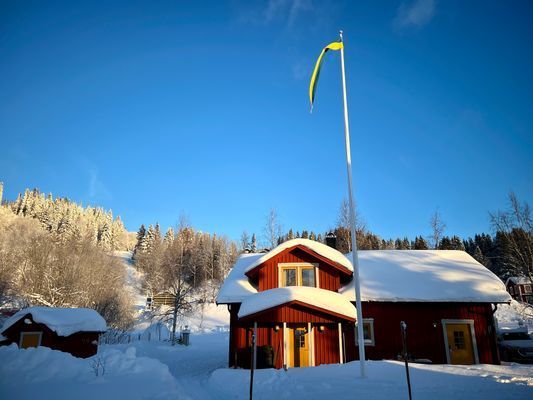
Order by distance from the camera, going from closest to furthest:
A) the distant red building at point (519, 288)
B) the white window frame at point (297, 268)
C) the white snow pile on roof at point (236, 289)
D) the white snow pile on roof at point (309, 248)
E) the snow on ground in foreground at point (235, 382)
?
the snow on ground in foreground at point (235, 382) < the white snow pile on roof at point (236, 289) < the white snow pile on roof at point (309, 248) < the white window frame at point (297, 268) < the distant red building at point (519, 288)

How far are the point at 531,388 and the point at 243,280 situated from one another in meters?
13.3

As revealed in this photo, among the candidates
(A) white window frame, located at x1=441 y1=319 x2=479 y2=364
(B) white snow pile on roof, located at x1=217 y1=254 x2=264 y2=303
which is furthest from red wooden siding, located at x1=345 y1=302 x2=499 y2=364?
(B) white snow pile on roof, located at x1=217 y1=254 x2=264 y2=303

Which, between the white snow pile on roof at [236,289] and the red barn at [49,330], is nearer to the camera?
the white snow pile on roof at [236,289]

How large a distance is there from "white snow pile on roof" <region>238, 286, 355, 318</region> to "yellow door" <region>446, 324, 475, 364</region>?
200 inches

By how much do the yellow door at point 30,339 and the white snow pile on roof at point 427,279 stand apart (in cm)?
1850

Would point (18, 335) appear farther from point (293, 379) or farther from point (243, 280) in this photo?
point (293, 379)

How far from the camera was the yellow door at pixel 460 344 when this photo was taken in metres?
16.4

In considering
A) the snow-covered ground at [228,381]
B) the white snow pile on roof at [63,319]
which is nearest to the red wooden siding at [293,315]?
the snow-covered ground at [228,381]

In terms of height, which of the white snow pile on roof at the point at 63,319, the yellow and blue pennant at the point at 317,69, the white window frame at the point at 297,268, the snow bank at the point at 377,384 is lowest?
the snow bank at the point at 377,384

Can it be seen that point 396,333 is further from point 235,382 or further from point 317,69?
point 317,69

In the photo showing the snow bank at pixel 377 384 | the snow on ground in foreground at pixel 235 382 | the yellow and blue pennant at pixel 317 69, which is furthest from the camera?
the yellow and blue pennant at pixel 317 69

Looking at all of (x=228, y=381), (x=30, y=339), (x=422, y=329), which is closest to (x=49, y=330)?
(x=30, y=339)

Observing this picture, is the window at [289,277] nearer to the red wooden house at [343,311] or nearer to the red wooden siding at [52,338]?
the red wooden house at [343,311]

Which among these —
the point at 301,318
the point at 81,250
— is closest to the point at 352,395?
the point at 301,318
